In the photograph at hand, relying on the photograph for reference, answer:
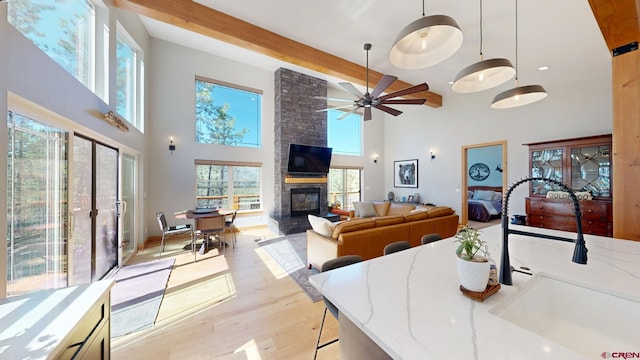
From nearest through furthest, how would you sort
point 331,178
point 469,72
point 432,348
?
point 432,348
point 469,72
point 331,178

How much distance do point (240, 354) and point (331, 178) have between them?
20.1 feet

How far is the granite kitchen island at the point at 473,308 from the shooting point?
716 millimetres

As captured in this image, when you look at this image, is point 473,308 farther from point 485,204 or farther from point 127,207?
point 485,204

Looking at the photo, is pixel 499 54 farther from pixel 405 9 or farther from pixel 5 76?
pixel 5 76

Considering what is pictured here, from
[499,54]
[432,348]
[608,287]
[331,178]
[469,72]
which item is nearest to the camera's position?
[432,348]

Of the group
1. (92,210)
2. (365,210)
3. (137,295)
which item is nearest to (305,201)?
(365,210)

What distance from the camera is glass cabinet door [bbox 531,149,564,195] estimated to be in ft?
14.1

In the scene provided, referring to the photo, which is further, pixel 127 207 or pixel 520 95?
pixel 127 207

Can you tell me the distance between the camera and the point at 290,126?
615 cm

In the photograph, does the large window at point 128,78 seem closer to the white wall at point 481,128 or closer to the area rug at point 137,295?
the area rug at point 137,295

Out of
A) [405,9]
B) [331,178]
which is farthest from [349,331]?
[331,178]

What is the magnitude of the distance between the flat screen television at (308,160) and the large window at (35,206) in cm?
418

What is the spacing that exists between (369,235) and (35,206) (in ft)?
11.0

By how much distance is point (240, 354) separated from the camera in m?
1.84
